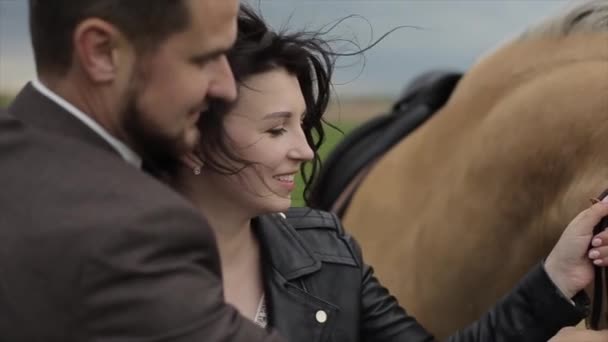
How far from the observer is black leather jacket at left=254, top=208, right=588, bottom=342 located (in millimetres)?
1116

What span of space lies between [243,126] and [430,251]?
66cm

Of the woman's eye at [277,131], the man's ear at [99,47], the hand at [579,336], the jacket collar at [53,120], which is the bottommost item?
the hand at [579,336]

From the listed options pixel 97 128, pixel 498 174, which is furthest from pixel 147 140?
pixel 498 174

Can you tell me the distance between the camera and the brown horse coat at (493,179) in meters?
1.29

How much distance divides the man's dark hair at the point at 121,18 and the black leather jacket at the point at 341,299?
18.7 inches

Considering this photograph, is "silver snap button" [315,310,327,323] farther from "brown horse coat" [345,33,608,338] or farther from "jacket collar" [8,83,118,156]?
"jacket collar" [8,83,118,156]

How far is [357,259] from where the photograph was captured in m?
1.19

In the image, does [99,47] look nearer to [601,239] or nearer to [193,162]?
[193,162]

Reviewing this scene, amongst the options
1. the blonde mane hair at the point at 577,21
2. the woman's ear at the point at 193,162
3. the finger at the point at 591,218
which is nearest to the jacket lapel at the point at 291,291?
the woman's ear at the point at 193,162

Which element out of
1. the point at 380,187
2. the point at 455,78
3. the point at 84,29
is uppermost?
the point at 84,29

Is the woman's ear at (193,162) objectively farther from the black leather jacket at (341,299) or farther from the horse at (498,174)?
the horse at (498,174)

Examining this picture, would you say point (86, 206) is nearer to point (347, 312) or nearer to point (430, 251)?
point (347, 312)

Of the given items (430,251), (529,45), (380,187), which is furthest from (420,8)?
(380,187)

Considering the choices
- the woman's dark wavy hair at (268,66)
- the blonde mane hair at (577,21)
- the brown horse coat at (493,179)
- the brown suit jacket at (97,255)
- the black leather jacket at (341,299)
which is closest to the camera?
the brown suit jacket at (97,255)
